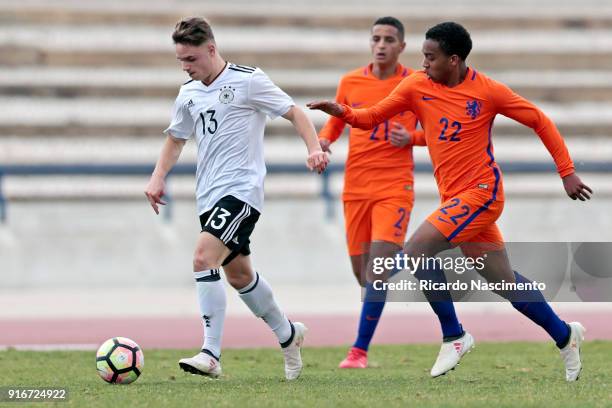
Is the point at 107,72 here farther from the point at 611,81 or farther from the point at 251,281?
the point at 251,281

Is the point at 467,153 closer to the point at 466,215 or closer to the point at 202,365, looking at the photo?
the point at 466,215

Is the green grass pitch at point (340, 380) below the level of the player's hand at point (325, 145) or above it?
below

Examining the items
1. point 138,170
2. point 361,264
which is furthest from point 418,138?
point 138,170

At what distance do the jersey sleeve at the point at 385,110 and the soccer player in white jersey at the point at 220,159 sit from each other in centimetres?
31

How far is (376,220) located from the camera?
964 centimetres

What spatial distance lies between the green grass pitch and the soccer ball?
0.07 metres

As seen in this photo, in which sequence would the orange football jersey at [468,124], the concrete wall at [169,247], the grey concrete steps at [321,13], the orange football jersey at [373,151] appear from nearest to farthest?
the orange football jersey at [468,124], the orange football jersey at [373,151], the concrete wall at [169,247], the grey concrete steps at [321,13]

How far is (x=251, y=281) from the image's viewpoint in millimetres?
8102

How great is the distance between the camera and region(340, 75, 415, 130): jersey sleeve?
8102mm

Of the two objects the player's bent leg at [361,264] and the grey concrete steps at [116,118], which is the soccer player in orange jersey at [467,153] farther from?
the grey concrete steps at [116,118]

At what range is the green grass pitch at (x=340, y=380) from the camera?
270 inches

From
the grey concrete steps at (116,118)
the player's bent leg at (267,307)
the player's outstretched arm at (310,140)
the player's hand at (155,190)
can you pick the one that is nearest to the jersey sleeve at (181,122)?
the player's hand at (155,190)

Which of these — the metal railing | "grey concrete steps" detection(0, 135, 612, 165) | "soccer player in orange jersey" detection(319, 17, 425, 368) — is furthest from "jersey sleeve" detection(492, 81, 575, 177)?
"grey concrete steps" detection(0, 135, 612, 165)

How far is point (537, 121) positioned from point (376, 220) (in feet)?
6.89
